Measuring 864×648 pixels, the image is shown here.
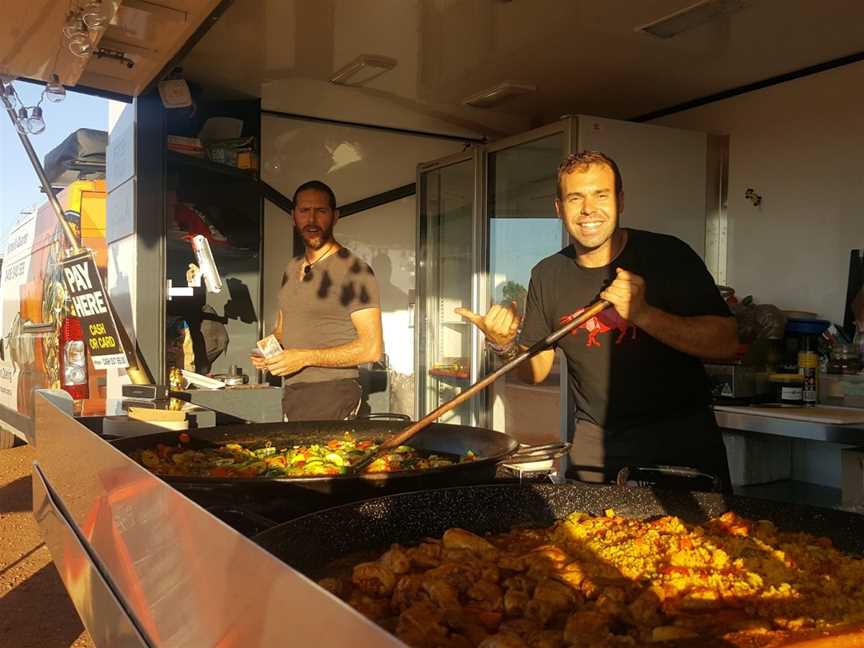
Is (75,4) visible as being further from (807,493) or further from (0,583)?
(807,493)

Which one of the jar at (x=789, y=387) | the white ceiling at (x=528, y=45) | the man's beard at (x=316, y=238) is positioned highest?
the white ceiling at (x=528, y=45)

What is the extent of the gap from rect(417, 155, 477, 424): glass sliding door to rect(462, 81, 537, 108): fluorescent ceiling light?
1.03 metres

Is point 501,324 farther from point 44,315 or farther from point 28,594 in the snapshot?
point 44,315

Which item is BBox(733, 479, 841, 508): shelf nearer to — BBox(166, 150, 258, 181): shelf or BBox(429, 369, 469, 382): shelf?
BBox(429, 369, 469, 382): shelf

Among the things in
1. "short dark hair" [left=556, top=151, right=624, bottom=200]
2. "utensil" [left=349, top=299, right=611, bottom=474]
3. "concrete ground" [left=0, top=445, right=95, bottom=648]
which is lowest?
"concrete ground" [left=0, top=445, right=95, bottom=648]

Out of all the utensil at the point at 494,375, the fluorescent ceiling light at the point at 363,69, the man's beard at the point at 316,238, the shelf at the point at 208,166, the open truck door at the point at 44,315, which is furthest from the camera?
the open truck door at the point at 44,315

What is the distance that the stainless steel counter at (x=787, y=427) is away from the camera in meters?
3.95

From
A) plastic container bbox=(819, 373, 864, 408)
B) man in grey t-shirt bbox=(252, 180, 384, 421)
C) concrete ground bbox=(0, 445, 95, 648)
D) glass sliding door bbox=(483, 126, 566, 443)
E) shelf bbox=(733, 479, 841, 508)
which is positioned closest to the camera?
man in grey t-shirt bbox=(252, 180, 384, 421)

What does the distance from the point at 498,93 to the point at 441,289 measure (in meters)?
2.09

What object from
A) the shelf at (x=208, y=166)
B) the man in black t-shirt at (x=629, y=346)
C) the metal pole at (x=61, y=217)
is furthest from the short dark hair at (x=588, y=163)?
the shelf at (x=208, y=166)

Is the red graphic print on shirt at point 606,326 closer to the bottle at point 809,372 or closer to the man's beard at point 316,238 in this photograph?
the man's beard at point 316,238

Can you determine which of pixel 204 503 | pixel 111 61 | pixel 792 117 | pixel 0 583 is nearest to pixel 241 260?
pixel 111 61

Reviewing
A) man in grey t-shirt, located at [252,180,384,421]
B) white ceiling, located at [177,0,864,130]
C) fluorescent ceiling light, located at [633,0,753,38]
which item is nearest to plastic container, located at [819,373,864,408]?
white ceiling, located at [177,0,864,130]

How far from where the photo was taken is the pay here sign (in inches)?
166
